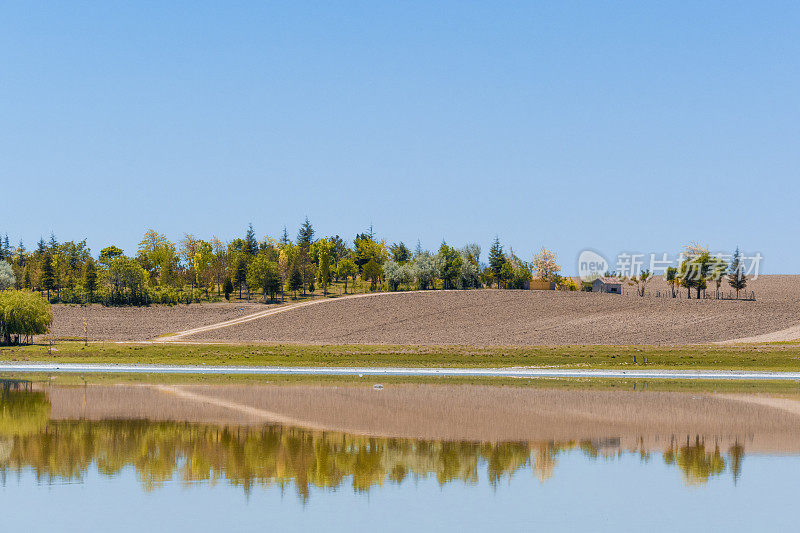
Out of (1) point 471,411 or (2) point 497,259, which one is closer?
(1) point 471,411

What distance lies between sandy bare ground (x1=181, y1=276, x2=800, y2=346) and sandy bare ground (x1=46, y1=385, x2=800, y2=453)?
38.6 metres

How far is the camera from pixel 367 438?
101ft

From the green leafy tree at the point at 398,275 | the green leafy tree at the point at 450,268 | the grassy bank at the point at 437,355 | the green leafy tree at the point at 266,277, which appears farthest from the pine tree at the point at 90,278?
Result: the grassy bank at the point at 437,355

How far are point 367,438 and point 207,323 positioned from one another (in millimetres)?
80434

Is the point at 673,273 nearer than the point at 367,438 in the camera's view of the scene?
No

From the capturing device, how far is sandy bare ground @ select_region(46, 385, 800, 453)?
32.5 metres

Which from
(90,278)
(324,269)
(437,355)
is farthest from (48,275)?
(437,355)

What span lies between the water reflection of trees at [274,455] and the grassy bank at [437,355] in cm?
3728

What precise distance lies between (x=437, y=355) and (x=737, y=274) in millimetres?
86357

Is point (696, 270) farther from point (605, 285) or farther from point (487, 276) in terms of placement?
point (487, 276)

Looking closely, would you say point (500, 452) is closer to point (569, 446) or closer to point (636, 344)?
point (569, 446)

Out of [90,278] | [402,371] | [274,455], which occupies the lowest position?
[402,371]

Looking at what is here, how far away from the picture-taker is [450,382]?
181 feet

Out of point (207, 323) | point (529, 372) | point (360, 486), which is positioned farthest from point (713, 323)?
point (360, 486)
